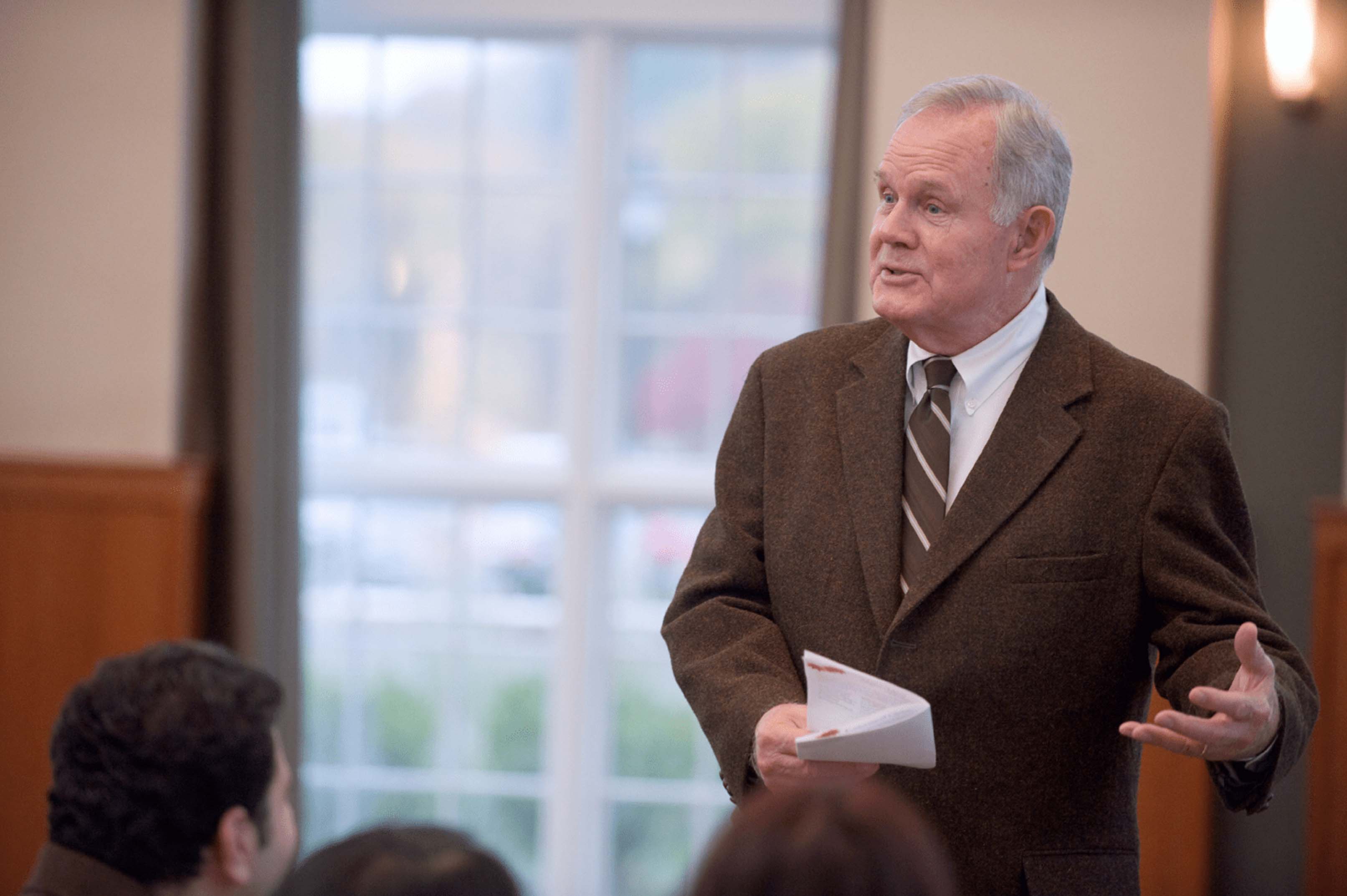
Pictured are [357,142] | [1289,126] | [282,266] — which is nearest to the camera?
[1289,126]

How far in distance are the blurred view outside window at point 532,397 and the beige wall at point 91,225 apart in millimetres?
460

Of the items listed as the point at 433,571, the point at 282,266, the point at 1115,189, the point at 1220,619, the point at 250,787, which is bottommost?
the point at 433,571

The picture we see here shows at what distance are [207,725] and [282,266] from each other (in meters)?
2.92

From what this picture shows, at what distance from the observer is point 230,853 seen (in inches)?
55.8

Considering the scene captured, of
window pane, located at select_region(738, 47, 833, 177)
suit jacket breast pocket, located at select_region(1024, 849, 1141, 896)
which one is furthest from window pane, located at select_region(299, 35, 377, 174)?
suit jacket breast pocket, located at select_region(1024, 849, 1141, 896)

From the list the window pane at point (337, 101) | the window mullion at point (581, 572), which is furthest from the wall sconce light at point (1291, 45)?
the window pane at point (337, 101)

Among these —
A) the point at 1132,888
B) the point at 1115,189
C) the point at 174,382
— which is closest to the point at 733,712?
the point at 1132,888

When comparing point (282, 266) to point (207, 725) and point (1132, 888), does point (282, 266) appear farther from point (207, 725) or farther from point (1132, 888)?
point (1132, 888)

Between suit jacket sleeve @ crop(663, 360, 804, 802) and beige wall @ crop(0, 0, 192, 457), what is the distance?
2.83 meters

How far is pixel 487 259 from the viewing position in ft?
14.4

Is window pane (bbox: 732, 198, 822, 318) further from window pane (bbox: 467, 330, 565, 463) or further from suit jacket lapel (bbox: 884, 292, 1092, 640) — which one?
suit jacket lapel (bbox: 884, 292, 1092, 640)

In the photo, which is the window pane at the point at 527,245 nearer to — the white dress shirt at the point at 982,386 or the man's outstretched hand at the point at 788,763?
the white dress shirt at the point at 982,386

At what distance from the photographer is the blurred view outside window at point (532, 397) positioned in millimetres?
4305

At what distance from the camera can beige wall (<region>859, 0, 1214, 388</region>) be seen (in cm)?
386
